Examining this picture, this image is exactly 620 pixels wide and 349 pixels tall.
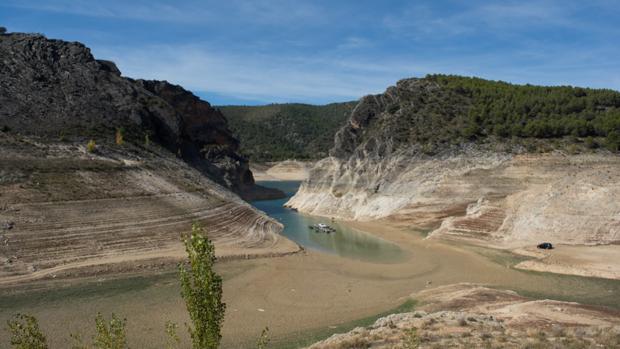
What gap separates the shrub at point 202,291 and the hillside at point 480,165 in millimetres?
31585

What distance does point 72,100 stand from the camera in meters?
58.2

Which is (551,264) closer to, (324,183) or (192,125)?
(324,183)

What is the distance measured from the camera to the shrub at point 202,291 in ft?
32.4

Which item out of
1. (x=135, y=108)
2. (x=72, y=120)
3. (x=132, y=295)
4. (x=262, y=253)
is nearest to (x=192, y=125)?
(x=135, y=108)

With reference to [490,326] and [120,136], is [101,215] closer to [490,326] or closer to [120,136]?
[120,136]

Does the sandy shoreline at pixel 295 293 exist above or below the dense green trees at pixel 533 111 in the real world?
below

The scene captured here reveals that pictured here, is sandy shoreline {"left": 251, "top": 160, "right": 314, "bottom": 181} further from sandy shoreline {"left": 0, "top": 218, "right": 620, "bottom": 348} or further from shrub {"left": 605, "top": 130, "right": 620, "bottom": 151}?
sandy shoreline {"left": 0, "top": 218, "right": 620, "bottom": 348}

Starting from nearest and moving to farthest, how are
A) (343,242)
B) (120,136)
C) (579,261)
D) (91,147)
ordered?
(579,261) < (91,147) < (343,242) < (120,136)

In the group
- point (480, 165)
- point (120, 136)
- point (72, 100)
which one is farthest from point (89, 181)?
point (480, 165)

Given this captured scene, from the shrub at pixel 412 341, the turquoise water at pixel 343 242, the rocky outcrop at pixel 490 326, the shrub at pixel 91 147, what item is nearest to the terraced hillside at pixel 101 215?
the shrub at pixel 91 147

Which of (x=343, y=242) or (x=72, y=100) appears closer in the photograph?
(x=343, y=242)

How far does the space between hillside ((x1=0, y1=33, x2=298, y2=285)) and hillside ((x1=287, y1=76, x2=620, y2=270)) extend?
1697 centimetres

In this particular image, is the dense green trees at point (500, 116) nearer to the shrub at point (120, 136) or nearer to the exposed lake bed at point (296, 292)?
the exposed lake bed at point (296, 292)

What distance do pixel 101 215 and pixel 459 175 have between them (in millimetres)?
36215
